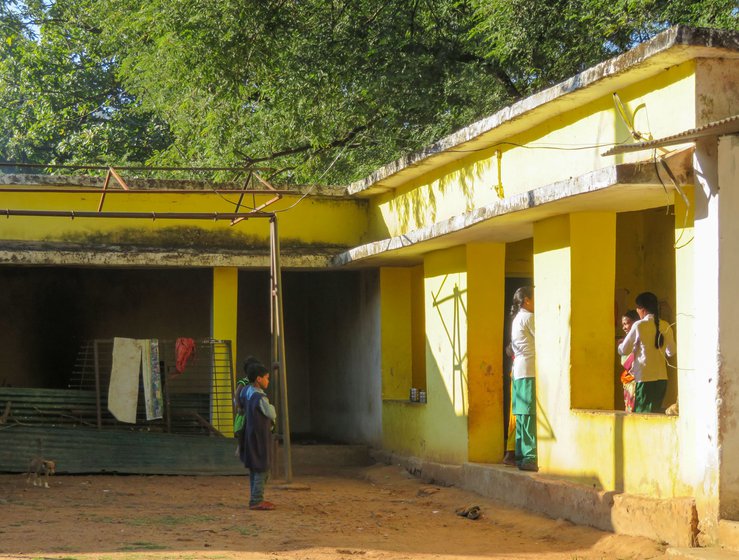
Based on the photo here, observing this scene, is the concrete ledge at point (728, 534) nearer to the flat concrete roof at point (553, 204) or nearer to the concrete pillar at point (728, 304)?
Answer: the concrete pillar at point (728, 304)

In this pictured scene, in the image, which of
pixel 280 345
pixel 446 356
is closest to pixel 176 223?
pixel 280 345

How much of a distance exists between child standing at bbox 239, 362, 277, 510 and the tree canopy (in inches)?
288

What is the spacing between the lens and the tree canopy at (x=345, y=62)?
15.9 meters

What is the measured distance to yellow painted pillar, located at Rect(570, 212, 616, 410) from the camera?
9367mm

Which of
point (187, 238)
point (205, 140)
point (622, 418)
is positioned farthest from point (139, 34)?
point (622, 418)

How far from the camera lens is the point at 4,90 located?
2683 centimetres

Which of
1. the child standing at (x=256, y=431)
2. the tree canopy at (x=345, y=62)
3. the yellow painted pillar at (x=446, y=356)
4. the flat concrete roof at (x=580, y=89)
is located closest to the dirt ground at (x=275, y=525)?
the child standing at (x=256, y=431)

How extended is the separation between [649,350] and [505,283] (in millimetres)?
3849

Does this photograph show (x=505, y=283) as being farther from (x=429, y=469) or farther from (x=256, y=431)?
(x=256, y=431)

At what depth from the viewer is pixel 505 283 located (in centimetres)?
1334

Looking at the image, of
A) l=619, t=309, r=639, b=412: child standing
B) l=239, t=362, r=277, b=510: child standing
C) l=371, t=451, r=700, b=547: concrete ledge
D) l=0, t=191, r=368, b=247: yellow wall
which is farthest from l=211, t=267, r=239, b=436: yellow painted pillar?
l=619, t=309, r=639, b=412: child standing

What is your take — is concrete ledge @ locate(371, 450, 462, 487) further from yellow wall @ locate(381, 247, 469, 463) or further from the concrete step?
the concrete step

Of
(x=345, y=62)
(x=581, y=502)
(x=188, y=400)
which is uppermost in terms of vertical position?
(x=345, y=62)

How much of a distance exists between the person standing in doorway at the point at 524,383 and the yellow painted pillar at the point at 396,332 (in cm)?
385
